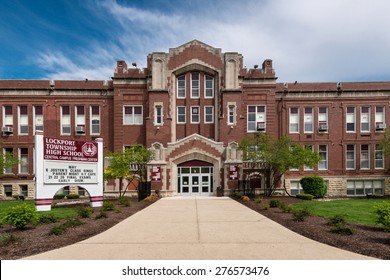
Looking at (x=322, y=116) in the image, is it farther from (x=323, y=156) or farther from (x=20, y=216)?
(x=20, y=216)

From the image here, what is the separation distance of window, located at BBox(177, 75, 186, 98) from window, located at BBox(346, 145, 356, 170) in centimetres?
1975

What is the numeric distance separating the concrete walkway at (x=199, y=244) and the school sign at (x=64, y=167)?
22.3 ft

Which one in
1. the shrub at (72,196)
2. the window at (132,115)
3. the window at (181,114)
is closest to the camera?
the shrub at (72,196)

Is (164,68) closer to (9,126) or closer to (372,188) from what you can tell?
(9,126)

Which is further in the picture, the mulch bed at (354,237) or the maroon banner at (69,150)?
the maroon banner at (69,150)

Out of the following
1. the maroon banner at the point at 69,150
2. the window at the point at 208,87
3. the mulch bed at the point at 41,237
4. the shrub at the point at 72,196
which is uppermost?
the window at the point at 208,87

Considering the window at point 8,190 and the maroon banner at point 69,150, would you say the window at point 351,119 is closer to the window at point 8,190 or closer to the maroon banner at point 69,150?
the maroon banner at point 69,150

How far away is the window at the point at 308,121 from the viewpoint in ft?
91.9

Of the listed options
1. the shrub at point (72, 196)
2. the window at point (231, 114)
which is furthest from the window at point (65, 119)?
the window at point (231, 114)

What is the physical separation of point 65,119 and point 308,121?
27.6m

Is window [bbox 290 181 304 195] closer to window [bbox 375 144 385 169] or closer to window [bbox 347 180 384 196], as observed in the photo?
window [bbox 347 180 384 196]

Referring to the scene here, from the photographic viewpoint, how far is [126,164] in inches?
796

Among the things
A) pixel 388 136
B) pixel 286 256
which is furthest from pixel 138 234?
pixel 388 136

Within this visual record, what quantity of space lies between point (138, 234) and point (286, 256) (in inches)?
194
